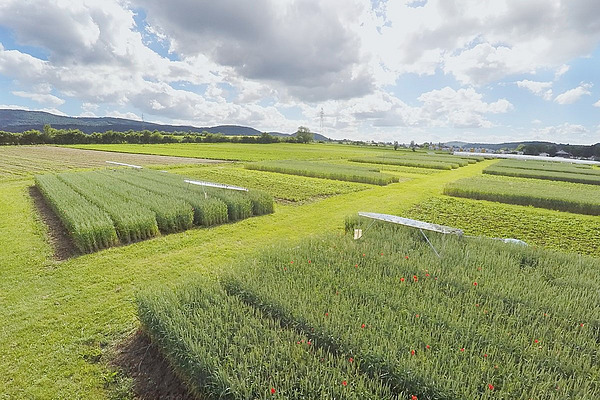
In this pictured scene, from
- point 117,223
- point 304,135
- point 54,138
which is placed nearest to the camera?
point 117,223

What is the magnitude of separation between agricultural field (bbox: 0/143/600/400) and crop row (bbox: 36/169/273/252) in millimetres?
585

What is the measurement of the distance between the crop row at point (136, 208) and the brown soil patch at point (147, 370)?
5419mm

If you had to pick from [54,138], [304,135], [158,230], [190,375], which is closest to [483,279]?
[190,375]

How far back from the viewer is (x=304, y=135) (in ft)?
416

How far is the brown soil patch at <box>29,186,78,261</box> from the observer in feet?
30.8

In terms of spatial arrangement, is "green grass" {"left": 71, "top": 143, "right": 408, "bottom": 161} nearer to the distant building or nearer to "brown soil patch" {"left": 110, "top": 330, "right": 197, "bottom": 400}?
"brown soil patch" {"left": 110, "top": 330, "right": 197, "bottom": 400}

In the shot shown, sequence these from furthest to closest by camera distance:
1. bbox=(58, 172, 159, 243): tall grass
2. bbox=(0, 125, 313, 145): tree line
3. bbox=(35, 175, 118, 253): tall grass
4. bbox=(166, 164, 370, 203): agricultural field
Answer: bbox=(0, 125, 313, 145): tree line < bbox=(166, 164, 370, 203): agricultural field < bbox=(58, 172, 159, 243): tall grass < bbox=(35, 175, 118, 253): tall grass

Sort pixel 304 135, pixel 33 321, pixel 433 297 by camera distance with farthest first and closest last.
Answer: pixel 304 135 → pixel 33 321 → pixel 433 297

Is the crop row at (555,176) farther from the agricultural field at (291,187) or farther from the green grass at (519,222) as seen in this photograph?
the agricultural field at (291,187)

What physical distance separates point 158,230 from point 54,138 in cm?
9030

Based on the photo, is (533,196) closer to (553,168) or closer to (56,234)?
(56,234)

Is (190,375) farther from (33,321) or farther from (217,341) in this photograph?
(33,321)

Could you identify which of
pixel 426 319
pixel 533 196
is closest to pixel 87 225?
pixel 426 319

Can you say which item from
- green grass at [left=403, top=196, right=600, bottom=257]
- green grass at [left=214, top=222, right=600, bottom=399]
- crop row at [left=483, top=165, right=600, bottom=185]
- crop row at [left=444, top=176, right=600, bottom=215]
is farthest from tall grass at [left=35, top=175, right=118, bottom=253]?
crop row at [left=483, top=165, right=600, bottom=185]
